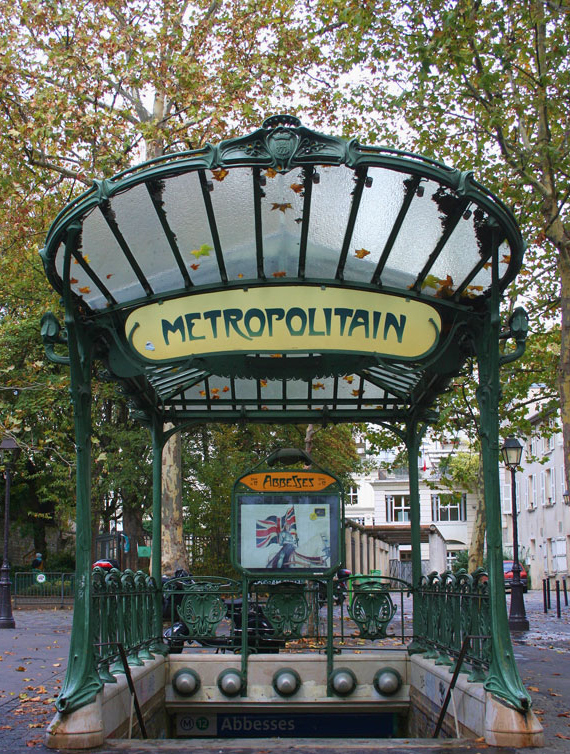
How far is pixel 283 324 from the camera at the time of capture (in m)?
7.56

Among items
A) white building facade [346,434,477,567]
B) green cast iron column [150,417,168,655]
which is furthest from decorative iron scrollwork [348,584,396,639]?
white building facade [346,434,477,567]

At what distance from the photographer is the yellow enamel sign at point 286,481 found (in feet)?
32.3

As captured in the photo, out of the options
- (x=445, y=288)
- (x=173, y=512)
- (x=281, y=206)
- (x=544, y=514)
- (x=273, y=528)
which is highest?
(x=281, y=206)

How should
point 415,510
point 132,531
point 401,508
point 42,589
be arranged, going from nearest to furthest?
point 415,510
point 42,589
point 132,531
point 401,508

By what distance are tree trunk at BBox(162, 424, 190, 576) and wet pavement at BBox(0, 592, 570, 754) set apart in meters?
3.01

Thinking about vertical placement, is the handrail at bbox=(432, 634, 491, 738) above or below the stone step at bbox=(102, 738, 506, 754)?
above

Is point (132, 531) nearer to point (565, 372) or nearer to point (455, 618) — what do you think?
point (565, 372)

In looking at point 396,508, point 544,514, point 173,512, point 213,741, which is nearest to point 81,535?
point 213,741

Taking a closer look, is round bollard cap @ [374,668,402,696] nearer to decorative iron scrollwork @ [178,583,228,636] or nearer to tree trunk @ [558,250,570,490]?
decorative iron scrollwork @ [178,583,228,636]

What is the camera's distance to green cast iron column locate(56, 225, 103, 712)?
643cm

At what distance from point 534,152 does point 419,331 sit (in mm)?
8187

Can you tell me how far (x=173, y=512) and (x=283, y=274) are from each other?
1278cm

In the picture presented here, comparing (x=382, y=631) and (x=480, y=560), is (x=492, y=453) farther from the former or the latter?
(x=480, y=560)

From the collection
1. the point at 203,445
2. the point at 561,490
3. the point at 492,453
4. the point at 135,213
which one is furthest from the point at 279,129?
the point at 561,490
